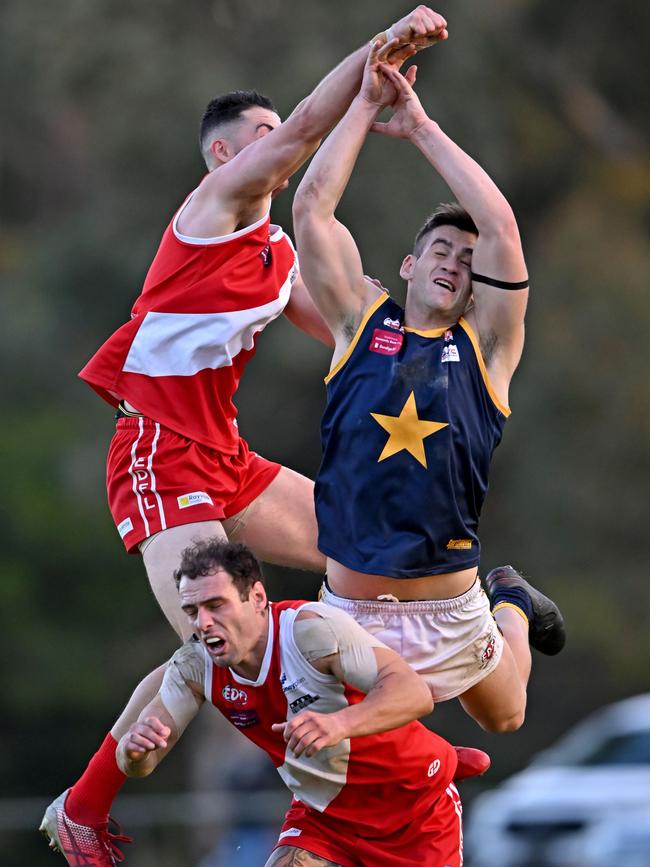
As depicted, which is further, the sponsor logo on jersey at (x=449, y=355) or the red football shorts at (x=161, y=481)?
the red football shorts at (x=161, y=481)

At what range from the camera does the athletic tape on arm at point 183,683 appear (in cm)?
565

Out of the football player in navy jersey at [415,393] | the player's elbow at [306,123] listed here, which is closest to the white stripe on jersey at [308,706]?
the football player in navy jersey at [415,393]

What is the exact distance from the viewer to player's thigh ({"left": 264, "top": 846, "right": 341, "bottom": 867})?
19.0 ft

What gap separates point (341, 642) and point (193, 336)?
1.43 m

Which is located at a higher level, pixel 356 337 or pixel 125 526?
pixel 356 337

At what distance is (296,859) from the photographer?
579cm

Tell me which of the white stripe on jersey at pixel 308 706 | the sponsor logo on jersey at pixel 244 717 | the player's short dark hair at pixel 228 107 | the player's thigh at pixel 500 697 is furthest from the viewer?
the player's short dark hair at pixel 228 107

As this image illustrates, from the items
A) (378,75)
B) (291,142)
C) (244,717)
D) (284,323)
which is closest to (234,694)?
(244,717)

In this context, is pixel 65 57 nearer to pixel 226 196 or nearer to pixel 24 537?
pixel 24 537

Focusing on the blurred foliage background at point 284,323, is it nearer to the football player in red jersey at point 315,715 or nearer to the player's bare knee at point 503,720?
the player's bare knee at point 503,720

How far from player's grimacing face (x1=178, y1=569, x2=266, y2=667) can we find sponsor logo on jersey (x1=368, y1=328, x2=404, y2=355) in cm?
97

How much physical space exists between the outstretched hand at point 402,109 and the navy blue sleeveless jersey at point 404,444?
0.62 meters

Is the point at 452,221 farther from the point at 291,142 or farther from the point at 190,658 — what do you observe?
the point at 190,658

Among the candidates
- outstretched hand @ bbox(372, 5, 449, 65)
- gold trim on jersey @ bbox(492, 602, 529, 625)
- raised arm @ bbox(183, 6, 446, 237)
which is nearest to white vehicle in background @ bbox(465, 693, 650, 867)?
gold trim on jersey @ bbox(492, 602, 529, 625)
